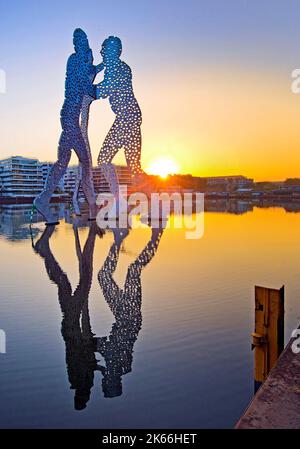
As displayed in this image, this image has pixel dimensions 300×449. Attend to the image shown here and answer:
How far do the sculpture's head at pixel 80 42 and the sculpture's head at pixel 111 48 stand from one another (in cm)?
142

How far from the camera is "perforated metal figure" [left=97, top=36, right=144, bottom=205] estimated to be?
1872 cm

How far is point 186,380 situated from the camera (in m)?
3.45

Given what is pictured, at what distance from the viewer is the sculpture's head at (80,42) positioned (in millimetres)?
17195

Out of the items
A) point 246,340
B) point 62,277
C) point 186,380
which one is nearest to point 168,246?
point 62,277

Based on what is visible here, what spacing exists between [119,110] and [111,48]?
2.93 meters

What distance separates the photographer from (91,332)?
15.4ft

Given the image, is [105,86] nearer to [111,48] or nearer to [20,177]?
[111,48]

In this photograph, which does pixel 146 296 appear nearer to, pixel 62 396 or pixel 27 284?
pixel 27 284

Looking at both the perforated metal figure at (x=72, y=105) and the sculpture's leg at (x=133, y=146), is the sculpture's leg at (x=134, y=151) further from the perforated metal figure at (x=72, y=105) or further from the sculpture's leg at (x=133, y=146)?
the perforated metal figure at (x=72, y=105)

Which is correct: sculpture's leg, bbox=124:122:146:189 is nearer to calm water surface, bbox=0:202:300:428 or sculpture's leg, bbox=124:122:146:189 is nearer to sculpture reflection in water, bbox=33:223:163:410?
calm water surface, bbox=0:202:300:428

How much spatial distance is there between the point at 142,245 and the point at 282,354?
868cm

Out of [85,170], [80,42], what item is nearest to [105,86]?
[80,42]

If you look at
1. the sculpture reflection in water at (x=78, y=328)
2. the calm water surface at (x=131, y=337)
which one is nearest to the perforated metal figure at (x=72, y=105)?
the calm water surface at (x=131, y=337)

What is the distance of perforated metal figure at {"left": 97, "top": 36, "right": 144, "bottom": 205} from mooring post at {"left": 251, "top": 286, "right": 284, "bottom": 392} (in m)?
16.8
